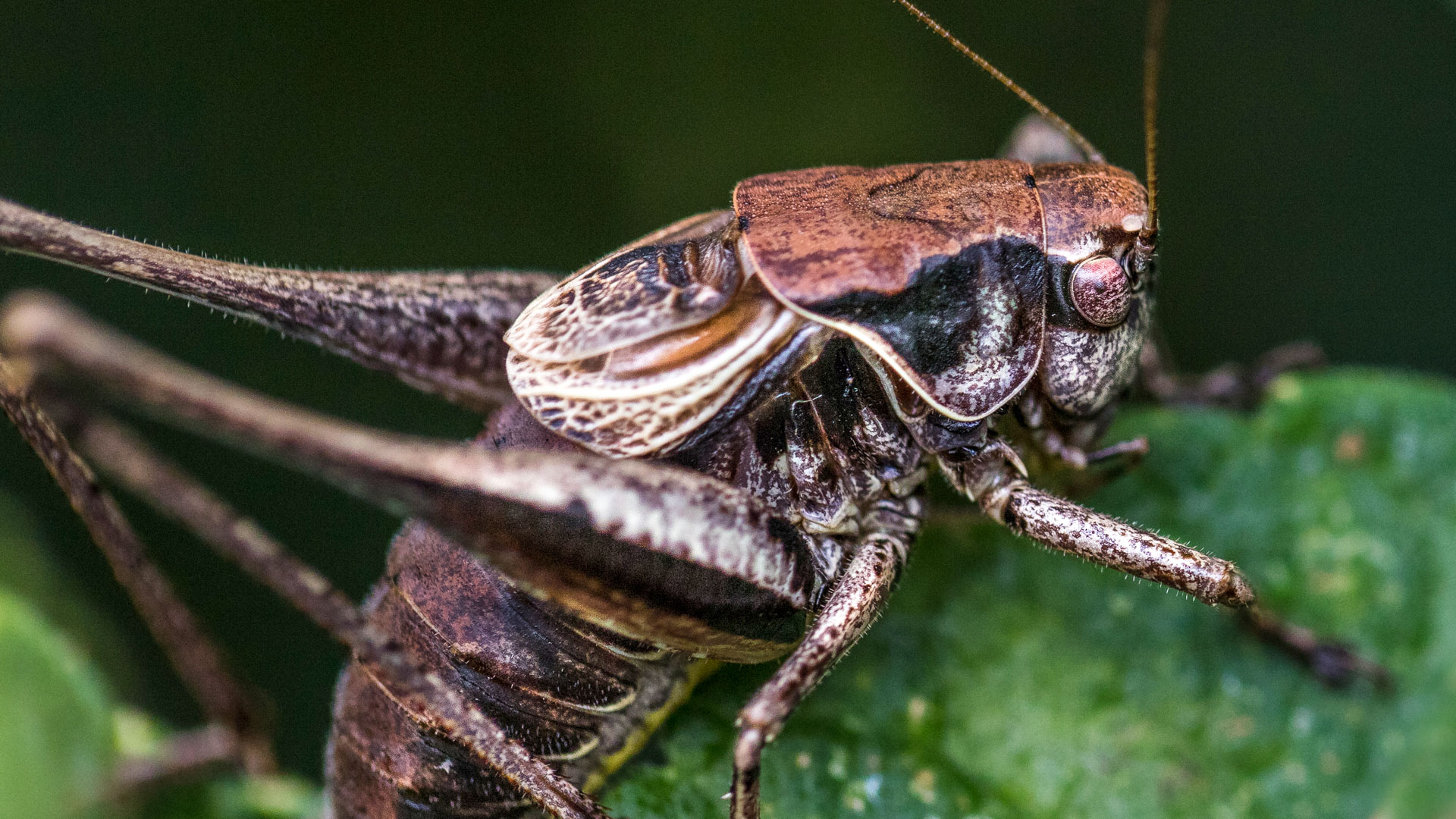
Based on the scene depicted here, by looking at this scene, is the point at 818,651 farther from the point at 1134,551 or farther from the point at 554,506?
the point at 1134,551

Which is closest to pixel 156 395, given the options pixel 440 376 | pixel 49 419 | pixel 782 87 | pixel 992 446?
pixel 49 419

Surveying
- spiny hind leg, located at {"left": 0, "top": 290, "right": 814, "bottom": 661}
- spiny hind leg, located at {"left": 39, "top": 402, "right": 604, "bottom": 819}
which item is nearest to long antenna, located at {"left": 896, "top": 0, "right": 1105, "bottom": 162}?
spiny hind leg, located at {"left": 0, "top": 290, "right": 814, "bottom": 661}

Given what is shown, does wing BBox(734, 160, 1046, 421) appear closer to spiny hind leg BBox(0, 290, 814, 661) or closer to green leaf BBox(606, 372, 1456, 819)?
spiny hind leg BBox(0, 290, 814, 661)

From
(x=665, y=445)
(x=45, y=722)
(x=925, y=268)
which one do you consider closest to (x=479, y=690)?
(x=665, y=445)

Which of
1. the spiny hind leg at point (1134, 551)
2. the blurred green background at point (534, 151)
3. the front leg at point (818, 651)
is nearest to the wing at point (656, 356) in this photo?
the front leg at point (818, 651)

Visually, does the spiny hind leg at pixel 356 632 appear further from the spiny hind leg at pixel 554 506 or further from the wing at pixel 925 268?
the wing at pixel 925 268

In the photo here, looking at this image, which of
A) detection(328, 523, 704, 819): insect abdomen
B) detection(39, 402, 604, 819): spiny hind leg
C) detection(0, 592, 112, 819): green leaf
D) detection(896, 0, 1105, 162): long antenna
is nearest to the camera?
detection(0, 592, 112, 819): green leaf

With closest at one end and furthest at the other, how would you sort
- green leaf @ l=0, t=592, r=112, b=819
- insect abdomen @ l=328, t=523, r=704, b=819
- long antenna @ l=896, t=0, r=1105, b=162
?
green leaf @ l=0, t=592, r=112, b=819
insect abdomen @ l=328, t=523, r=704, b=819
long antenna @ l=896, t=0, r=1105, b=162
